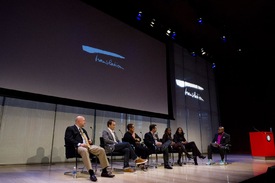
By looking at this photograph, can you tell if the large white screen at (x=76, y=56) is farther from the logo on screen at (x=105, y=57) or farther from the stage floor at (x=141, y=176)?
the stage floor at (x=141, y=176)

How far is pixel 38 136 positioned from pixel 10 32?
2442mm

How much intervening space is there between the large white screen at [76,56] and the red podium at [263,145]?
3.13 meters

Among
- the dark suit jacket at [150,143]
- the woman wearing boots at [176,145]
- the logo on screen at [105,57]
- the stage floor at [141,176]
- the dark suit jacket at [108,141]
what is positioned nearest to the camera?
the stage floor at [141,176]

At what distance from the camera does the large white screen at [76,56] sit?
463 cm

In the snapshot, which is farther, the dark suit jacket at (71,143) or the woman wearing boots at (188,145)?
the woman wearing boots at (188,145)

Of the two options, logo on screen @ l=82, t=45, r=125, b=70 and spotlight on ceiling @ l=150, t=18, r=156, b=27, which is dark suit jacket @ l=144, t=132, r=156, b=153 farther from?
spotlight on ceiling @ l=150, t=18, r=156, b=27

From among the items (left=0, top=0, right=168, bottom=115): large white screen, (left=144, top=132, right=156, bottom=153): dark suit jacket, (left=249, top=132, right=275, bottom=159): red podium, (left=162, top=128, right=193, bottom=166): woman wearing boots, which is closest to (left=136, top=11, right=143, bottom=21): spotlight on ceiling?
(left=0, top=0, right=168, bottom=115): large white screen

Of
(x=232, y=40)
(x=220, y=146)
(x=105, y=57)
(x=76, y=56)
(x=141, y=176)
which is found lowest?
(x=141, y=176)

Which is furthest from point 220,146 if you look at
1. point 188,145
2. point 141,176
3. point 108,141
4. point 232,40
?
point 232,40

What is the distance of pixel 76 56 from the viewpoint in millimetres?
5590

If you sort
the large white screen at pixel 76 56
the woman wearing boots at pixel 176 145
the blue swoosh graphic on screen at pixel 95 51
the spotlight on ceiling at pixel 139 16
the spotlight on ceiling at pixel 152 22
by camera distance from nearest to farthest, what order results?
the large white screen at pixel 76 56
the woman wearing boots at pixel 176 145
the blue swoosh graphic on screen at pixel 95 51
the spotlight on ceiling at pixel 139 16
the spotlight on ceiling at pixel 152 22

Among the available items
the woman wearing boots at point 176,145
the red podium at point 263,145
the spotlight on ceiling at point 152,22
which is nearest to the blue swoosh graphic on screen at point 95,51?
the spotlight on ceiling at point 152,22

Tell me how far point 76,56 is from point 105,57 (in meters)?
0.90

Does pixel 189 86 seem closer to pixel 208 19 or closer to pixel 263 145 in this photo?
pixel 208 19
